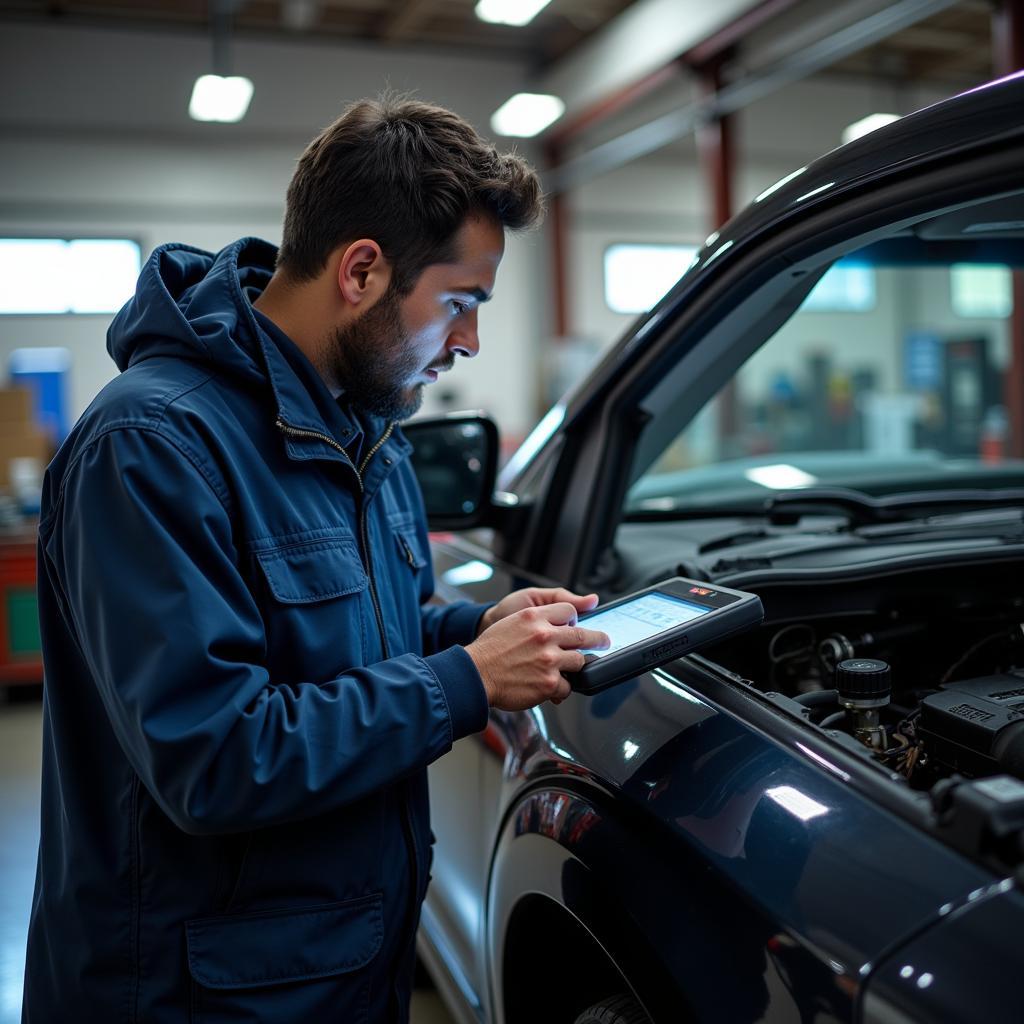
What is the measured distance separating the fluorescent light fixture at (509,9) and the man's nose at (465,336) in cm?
663

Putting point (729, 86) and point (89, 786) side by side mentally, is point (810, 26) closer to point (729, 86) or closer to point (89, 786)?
point (729, 86)

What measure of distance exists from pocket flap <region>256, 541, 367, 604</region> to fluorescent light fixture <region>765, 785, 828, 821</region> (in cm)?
53

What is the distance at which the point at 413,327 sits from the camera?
4.28 ft

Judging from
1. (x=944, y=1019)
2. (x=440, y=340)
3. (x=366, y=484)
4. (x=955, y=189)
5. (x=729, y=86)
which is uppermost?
(x=729, y=86)

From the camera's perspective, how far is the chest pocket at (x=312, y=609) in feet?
3.75

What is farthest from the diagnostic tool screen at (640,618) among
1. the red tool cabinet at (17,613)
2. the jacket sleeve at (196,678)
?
the red tool cabinet at (17,613)

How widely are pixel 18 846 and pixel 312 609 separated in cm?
296

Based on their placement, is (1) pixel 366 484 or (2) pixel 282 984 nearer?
(2) pixel 282 984

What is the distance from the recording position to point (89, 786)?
119 cm

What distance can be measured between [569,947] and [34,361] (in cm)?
759

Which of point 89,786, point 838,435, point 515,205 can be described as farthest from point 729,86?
point 89,786

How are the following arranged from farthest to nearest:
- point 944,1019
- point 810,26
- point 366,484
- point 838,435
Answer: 1. point 838,435
2. point 810,26
3. point 366,484
4. point 944,1019

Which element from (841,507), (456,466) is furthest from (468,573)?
(841,507)

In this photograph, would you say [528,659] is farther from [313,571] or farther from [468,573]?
[468,573]
